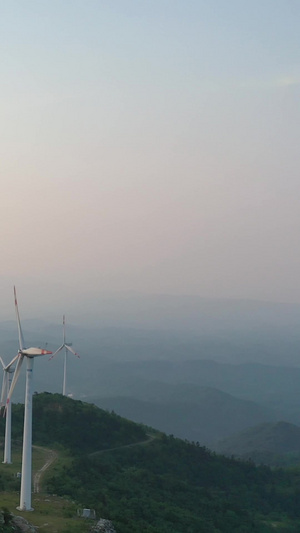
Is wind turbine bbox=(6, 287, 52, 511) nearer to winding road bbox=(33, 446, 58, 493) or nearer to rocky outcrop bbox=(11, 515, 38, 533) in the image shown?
rocky outcrop bbox=(11, 515, 38, 533)

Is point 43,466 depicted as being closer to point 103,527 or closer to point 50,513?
point 50,513

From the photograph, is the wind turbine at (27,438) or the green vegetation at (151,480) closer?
the wind turbine at (27,438)

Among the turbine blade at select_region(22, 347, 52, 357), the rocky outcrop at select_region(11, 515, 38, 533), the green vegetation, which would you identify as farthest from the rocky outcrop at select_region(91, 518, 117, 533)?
the turbine blade at select_region(22, 347, 52, 357)

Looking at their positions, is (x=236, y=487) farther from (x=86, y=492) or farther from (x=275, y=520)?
(x=86, y=492)

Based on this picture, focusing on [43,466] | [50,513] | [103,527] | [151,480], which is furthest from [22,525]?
[151,480]

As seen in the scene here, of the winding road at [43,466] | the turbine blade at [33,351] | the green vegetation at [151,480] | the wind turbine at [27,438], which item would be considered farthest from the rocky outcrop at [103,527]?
the winding road at [43,466]

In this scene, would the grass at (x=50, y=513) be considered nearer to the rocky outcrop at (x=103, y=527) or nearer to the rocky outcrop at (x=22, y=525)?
the rocky outcrop at (x=103, y=527)
